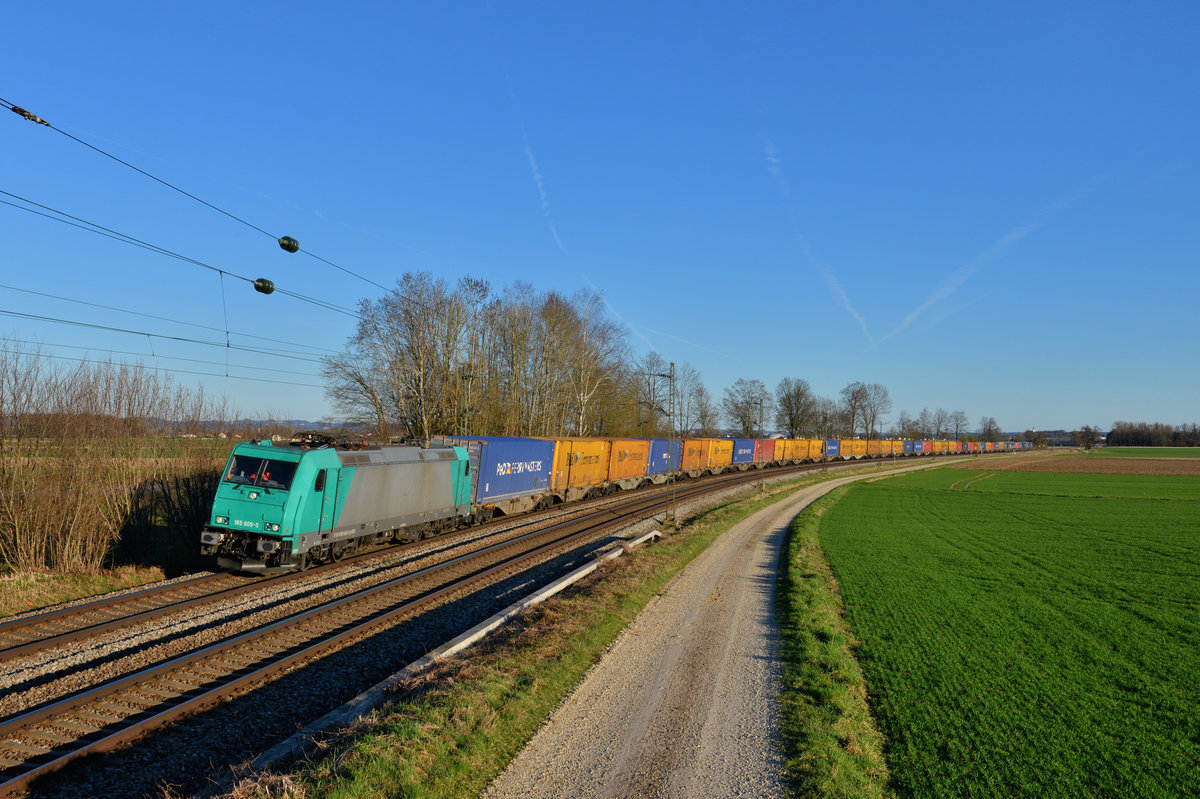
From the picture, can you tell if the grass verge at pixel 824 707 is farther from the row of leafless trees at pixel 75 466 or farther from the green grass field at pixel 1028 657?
the row of leafless trees at pixel 75 466

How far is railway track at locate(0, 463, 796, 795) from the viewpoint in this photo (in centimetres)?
684

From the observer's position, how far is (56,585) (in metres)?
13.1

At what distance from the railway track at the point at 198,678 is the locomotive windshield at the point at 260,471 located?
2.58 m

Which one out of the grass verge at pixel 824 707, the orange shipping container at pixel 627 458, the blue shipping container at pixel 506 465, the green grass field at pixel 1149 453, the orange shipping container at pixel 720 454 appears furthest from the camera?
the green grass field at pixel 1149 453

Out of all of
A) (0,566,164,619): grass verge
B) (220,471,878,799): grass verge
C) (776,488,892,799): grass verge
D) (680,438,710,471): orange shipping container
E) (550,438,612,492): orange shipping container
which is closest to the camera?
(220,471,878,799): grass verge

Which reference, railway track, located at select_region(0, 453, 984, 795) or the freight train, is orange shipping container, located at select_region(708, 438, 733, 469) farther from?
railway track, located at select_region(0, 453, 984, 795)

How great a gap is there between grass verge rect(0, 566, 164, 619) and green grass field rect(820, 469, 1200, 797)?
1538 centimetres

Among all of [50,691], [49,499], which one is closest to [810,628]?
[50,691]

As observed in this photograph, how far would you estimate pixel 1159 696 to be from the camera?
8.84 m

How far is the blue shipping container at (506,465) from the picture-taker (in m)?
23.0

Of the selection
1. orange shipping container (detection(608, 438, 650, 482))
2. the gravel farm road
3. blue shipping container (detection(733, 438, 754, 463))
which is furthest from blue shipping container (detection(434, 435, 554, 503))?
blue shipping container (detection(733, 438, 754, 463))

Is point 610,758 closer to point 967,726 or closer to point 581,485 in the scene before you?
point 967,726

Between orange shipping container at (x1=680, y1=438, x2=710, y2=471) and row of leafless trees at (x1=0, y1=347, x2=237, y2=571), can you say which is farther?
orange shipping container at (x1=680, y1=438, x2=710, y2=471)

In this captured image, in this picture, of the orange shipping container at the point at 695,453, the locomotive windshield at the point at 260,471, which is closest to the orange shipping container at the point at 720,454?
the orange shipping container at the point at 695,453
